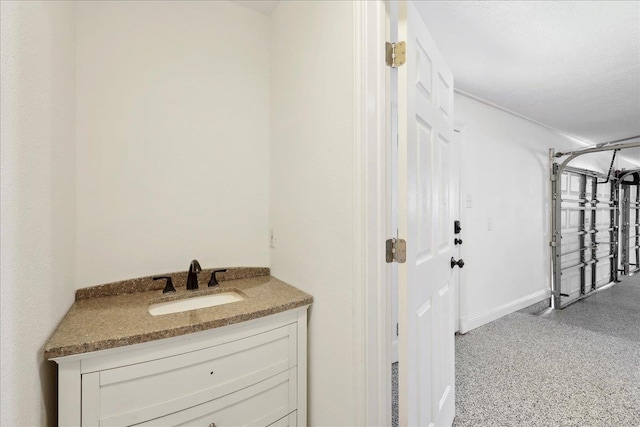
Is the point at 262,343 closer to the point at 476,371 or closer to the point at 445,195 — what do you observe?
the point at 445,195

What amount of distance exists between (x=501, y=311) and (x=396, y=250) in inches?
117

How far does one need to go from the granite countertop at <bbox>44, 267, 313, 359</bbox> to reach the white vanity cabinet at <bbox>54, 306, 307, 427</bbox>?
4 centimetres

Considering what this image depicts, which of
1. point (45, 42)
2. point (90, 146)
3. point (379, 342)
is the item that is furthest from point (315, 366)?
point (45, 42)

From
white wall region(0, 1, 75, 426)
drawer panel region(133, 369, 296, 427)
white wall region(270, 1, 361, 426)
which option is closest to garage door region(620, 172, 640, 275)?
white wall region(270, 1, 361, 426)

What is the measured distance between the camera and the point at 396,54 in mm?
1080

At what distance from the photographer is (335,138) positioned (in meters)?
1.16

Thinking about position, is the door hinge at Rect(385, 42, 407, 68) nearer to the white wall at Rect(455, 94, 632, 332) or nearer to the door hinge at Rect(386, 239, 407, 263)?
the door hinge at Rect(386, 239, 407, 263)

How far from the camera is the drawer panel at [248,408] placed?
3.28 feet

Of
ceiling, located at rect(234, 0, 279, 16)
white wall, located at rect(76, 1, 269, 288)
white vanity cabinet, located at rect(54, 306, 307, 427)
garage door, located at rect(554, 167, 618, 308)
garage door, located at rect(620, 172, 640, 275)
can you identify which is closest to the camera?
white vanity cabinet, located at rect(54, 306, 307, 427)

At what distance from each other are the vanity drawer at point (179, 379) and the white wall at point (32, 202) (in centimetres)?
16

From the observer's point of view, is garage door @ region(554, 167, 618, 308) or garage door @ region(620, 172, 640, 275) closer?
garage door @ region(554, 167, 618, 308)

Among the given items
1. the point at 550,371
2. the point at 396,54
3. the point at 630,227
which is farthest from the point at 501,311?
the point at 630,227

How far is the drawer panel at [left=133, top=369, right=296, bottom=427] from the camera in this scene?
100 cm

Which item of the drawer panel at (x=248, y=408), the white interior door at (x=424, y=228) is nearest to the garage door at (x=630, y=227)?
the white interior door at (x=424, y=228)
